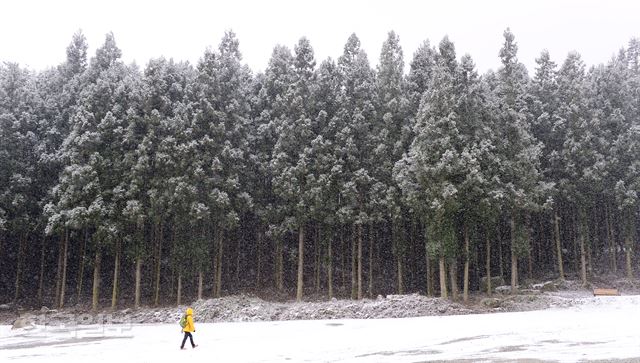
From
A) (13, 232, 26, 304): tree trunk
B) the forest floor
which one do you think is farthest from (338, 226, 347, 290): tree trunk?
(13, 232, 26, 304): tree trunk

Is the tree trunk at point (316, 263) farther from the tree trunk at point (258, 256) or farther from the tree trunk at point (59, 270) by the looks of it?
the tree trunk at point (59, 270)

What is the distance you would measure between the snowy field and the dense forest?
846cm

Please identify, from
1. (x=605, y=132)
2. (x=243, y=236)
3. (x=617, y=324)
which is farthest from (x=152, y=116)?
(x=605, y=132)

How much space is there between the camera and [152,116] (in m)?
30.8

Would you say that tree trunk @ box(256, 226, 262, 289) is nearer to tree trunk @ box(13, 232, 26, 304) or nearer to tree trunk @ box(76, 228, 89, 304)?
tree trunk @ box(76, 228, 89, 304)

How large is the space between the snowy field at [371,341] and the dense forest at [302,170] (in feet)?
27.7

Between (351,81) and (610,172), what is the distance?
59.1ft

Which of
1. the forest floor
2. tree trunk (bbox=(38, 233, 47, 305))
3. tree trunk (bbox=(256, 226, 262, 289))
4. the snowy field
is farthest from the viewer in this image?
tree trunk (bbox=(256, 226, 262, 289))

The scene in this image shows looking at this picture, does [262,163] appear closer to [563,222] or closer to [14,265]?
[14,265]

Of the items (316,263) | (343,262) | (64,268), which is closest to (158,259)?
(64,268)

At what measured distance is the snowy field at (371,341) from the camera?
12.2m

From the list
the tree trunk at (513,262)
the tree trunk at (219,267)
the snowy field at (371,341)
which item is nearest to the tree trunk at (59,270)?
the tree trunk at (219,267)

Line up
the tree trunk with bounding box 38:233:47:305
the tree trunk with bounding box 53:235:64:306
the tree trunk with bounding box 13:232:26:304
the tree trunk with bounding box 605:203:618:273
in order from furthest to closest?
the tree trunk with bounding box 605:203:618:273 → the tree trunk with bounding box 38:233:47:305 → the tree trunk with bounding box 13:232:26:304 → the tree trunk with bounding box 53:235:64:306

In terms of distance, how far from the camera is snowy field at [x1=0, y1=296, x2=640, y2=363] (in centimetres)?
1218
